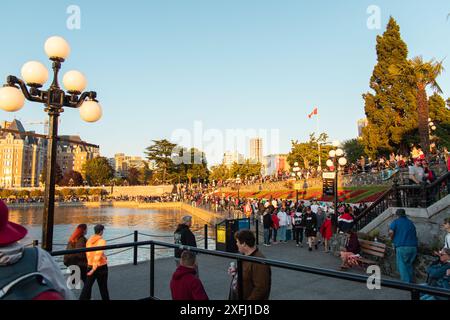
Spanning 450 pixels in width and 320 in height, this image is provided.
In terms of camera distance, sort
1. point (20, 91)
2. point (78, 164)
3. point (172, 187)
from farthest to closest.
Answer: point (78, 164) → point (172, 187) → point (20, 91)

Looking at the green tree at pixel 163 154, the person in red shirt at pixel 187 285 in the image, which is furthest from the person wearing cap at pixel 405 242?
the green tree at pixel 163 154

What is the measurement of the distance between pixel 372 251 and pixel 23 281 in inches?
412

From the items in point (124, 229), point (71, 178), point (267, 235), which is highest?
point (71, 178)

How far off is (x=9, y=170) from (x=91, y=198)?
71025mm

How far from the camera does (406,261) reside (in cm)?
786

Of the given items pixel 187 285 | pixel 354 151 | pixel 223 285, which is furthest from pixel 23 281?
pixel 354 151

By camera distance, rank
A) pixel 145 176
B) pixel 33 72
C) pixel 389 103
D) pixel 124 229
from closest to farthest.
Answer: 1. pixel 33 72
2. pixel 124 229
3. pixel 389 103
4. pixel 145 176

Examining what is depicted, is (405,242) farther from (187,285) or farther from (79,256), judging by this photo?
(79,256)

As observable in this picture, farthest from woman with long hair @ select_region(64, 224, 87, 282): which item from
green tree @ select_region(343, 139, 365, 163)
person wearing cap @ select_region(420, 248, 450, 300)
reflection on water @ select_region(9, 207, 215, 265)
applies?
green tree @ select_region(343, 139, 365, 163)

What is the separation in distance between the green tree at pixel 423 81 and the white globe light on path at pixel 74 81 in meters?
32.3

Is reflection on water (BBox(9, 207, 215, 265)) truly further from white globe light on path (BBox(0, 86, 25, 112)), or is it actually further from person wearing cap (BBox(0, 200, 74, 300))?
white globe light on path (BBox(0, 86, 25, 112))

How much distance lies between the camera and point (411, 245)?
7793 millimetres
